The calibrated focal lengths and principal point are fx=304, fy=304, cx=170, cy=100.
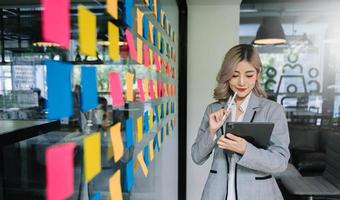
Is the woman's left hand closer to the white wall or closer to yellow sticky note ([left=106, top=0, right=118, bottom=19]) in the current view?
yellow sticky note ([left=106, top=0, right=118, bottom=19])

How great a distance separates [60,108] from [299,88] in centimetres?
337

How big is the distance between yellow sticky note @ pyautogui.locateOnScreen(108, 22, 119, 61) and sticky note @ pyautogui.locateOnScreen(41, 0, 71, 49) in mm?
255

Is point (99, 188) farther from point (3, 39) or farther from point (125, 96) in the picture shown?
point (3, 39)

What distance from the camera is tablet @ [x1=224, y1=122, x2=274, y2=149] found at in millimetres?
1263

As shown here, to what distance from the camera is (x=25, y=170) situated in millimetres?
1609

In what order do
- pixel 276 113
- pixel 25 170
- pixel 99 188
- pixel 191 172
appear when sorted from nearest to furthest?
pixel 99 188 → pixel 276 113 → pixel 25 170 → pixel 191 172

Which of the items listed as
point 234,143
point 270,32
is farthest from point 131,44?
point 270,32

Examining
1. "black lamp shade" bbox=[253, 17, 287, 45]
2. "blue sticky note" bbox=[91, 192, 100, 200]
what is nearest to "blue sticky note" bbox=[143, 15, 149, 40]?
"blue sticky note" bbox=[91, 192, 100, 200]

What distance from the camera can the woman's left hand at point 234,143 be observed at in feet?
4.22

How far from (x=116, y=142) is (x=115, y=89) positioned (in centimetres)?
14

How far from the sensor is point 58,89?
501mm

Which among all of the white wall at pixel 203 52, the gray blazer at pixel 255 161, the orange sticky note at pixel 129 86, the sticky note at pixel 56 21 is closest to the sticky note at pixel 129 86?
the orange sticky note at pixel 129 86

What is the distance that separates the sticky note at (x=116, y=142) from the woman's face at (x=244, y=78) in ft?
2.43

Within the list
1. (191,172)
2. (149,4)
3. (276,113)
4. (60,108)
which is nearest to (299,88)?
(191,172)
